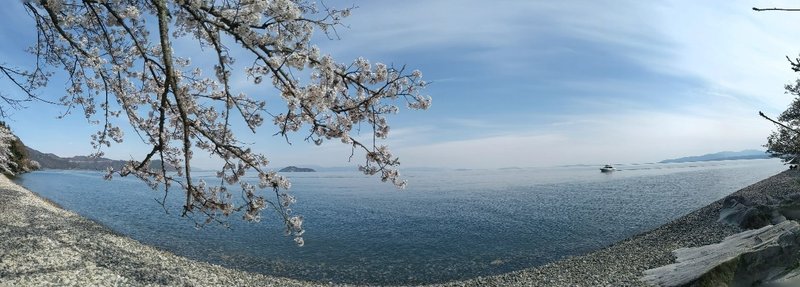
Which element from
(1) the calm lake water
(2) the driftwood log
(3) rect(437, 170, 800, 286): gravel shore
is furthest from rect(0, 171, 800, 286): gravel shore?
(1) the calm lake water

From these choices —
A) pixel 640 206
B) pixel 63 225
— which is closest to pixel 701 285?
pixel 63 225

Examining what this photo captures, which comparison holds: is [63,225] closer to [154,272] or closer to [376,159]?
[154,272]

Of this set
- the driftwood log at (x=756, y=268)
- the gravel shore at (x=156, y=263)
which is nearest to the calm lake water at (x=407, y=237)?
the gravel shore at (x=156, y=263)

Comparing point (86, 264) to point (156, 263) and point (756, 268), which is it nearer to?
point (156, 263)

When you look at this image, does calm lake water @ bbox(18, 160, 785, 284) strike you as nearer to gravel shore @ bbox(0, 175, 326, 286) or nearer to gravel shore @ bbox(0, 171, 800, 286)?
gravel shore @ bbox(0, 171, 800, 286)

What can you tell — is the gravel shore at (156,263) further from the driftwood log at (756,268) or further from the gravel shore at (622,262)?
the driftwood log at (756,268)

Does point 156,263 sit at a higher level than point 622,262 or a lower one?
higher

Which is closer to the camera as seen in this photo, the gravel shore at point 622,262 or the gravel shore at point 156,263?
the gravel shore at point 156,263

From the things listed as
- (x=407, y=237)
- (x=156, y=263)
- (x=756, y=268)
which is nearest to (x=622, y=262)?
(x=756, y=268)

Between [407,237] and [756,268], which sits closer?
[756,268]

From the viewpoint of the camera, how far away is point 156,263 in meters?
16.8

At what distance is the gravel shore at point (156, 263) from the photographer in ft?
43.0

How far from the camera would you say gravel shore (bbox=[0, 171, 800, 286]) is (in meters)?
13.1

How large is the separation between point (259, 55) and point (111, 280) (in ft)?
38.8
